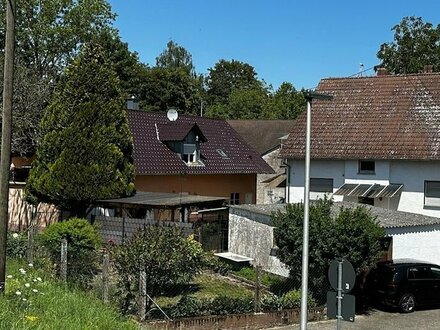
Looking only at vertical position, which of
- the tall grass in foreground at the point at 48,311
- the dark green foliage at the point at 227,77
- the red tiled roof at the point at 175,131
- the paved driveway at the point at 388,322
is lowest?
the paved driveway at the point at 388,322

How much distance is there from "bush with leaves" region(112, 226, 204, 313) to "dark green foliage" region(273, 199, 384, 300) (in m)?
4.20

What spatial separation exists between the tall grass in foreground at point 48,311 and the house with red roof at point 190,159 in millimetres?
19743

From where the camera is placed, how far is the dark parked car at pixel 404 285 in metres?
→ 20.4

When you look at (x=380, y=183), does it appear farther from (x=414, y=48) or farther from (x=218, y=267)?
(x=414, y=48)

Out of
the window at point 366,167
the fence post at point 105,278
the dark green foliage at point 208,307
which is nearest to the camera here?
the fence post at point 105,278

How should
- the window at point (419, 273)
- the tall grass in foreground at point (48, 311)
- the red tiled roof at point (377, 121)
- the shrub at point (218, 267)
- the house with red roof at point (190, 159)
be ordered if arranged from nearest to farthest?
1. the tall grass in foreground at point (48, 311)
2. the window at point (419, 273)
3. the shrub at point (218, 267)
4. the red tiled roof at point (377, 121)
5. the house with red roof at point (190, 159)

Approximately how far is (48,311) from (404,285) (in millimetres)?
12940

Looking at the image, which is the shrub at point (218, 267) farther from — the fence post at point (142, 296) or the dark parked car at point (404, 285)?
the fence post at point (142, 296)

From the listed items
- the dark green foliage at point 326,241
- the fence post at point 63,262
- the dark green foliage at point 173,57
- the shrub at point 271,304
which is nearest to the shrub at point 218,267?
the dark green foliage at point 326,241

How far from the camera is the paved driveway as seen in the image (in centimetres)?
1847

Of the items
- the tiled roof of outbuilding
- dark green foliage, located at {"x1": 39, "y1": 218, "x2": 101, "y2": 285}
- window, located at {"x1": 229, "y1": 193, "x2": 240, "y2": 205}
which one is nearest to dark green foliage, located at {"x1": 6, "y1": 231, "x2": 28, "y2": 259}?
dark green foliage, located at {"x1": 39, "y1": 218, "x2": 101, "y2": 285}

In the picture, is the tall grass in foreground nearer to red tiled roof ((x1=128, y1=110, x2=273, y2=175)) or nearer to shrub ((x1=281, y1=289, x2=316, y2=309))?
shrub ((x1=281, y1=289, x2=316, y2=309))

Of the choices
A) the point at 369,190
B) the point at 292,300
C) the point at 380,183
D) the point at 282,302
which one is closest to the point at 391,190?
the point at 380,183

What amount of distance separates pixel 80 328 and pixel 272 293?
1100cm
